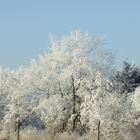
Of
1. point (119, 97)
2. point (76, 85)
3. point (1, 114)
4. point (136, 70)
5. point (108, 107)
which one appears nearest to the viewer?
point (108, 107)

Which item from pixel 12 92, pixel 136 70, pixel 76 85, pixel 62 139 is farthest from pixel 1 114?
pixel 136 70

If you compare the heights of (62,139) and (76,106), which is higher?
(76,106)

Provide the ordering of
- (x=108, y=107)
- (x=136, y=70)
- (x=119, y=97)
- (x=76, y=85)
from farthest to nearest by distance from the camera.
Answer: (x=136, y=70) → (x=76, y=85) → (x=119, y=97) → (x=108, y=107)

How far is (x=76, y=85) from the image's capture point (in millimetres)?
46562

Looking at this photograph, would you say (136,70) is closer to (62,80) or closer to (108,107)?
(62,80)

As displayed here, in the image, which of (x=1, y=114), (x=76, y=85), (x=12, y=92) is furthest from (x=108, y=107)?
(x=1, y=114)

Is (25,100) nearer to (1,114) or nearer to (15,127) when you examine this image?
(15,127)

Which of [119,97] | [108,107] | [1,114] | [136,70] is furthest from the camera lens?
[136,70]

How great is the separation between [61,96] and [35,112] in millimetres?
2696

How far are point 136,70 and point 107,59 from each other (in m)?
25.8

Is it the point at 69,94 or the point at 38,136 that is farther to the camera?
the point at 69,94

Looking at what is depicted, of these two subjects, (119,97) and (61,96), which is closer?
(119,97)

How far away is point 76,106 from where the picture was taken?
46.9 meters

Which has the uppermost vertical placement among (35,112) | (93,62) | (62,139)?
(93,62)
